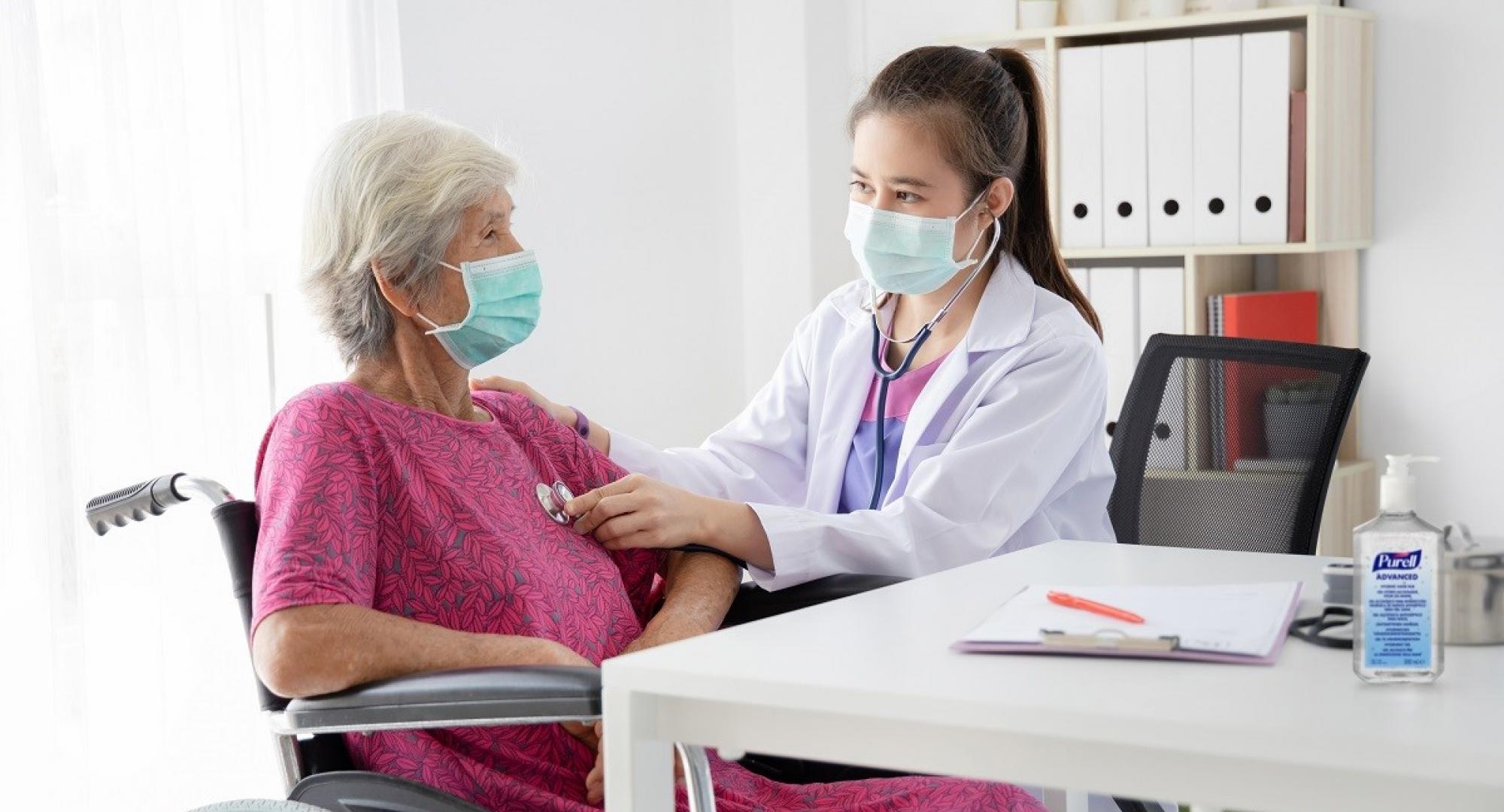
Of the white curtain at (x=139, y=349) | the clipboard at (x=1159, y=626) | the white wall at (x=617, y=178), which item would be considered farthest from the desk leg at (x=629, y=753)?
the white wall at (x=617, y=178)

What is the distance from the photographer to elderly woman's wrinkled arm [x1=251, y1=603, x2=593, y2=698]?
123 cm

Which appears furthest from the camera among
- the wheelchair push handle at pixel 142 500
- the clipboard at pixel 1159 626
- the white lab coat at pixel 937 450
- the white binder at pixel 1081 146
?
the white binder at pixel 1081 146

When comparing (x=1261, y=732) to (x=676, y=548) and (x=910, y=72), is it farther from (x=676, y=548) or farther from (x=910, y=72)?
(x=910, y=72)

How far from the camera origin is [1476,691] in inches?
34.3

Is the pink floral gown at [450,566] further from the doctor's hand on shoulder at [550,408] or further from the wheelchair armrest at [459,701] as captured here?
the doctor's hand on shoulder at [550,408]

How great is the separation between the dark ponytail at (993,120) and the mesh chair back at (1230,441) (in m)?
0.13

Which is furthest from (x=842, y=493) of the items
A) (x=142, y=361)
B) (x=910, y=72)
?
(x=142, y=361)

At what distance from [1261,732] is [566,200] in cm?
264

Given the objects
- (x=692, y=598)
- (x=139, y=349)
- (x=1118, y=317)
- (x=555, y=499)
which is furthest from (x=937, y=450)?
(x=1118, y=317)

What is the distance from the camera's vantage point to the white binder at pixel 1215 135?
3.04m

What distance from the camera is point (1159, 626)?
39.9 inches

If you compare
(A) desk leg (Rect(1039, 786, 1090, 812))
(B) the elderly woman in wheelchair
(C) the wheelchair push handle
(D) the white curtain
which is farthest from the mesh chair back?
(D) the white curtain

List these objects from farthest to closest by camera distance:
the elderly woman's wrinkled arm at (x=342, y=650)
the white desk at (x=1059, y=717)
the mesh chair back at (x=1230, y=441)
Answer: the mesh chair back at (x=1230, y=441)
the elderly woman's wrinkled arm at (x=342, y=650)
the white desk at (x=1059, y=717)

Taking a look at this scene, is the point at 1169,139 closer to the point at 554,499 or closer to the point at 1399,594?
the point at 554,499
